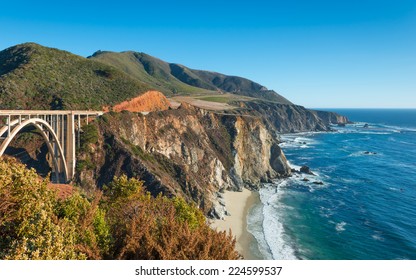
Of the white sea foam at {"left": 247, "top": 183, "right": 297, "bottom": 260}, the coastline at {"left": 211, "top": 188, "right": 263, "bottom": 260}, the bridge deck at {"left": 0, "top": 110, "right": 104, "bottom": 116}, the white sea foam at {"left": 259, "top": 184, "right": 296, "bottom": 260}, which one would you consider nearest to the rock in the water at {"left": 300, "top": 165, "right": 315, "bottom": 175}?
the white sea foam at {"left": 259, "top": 184, "right": 296, "bottom": 260}

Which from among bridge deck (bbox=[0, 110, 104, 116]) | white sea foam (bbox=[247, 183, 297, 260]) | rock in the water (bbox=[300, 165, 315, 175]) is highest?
bridge deck (bbox=[0, 110, 104, 116])

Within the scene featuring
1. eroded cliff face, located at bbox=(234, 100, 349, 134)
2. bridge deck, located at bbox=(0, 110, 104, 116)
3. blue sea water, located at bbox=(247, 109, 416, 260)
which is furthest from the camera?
eroded cliff face, located at bbox=(234, 100, 349, 134)

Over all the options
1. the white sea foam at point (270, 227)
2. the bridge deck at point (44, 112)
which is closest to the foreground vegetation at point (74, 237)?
the bridge deck at point (44, 112)

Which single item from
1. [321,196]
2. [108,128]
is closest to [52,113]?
[108,128]

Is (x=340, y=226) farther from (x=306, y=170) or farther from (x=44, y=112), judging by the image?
(x=44, y=112)

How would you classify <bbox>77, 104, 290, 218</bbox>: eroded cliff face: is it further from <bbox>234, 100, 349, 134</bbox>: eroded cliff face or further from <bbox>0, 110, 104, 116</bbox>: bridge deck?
<bbox>234, 100, 349, 134</bbox>: eroded cliff face

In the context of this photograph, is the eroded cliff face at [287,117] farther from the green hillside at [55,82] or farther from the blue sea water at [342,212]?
the green hillside at [55,82]

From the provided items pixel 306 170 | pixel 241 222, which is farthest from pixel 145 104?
pixel 306 170
